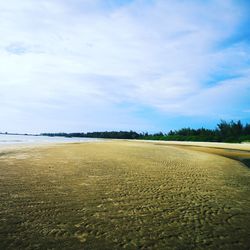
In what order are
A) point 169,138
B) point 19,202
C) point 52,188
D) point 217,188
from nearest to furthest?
point 19,202, point 52,188, point 217,188, point 169,138

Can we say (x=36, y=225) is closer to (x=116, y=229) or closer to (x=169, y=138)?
(x=116, y=229)

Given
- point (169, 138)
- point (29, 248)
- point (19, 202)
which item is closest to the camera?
point (29, 248)

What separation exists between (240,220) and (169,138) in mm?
101527

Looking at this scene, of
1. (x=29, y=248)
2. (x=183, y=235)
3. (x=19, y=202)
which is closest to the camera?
(x=29, y=248)

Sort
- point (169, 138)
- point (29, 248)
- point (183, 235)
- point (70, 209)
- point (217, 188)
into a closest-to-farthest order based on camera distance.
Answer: point (29, 248) → point (183, 235) → point (70, 209) → point (217, 188) → point (169, 138)

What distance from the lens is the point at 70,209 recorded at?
21.2ft

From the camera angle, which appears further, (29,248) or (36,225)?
(36,225)

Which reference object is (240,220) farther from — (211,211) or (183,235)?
(183,235)

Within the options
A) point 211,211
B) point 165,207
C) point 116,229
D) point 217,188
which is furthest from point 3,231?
point 217,188

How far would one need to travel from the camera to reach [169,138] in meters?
106

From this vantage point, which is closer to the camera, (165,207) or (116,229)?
(116,229)

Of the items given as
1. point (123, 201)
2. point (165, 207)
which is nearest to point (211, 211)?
point (165, 207)

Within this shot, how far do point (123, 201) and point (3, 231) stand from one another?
3510mm

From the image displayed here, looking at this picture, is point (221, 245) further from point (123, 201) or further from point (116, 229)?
point (123, 201)
